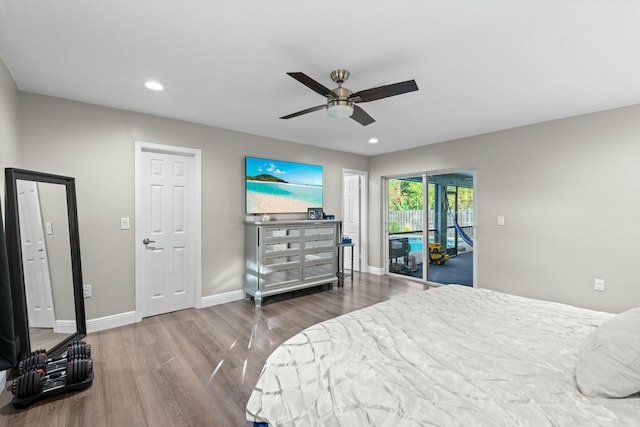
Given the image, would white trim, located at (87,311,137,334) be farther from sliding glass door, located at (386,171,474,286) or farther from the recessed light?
sliding glass door, located at (386,171,474,286)

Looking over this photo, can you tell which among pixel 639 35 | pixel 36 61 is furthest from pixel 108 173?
pixel 639 35

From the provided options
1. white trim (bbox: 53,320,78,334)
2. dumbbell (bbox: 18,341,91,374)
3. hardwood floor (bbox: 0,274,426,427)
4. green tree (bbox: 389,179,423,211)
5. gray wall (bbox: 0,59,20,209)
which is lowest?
hardwood floor (bbox: 0,274,426,427)

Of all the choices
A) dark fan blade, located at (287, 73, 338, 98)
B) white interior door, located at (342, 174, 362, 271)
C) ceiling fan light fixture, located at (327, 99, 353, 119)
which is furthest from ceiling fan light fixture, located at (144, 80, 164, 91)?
white interior door, located at (342, 174, 362, 271)

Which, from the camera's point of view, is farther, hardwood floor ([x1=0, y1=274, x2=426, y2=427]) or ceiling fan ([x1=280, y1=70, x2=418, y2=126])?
ceiling fan ([x1=280, y1=70, x2=418, y2=126])

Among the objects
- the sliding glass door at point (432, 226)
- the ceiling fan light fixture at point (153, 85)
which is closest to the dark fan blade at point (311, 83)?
the ceiling fan light fixture at point (153, 85)

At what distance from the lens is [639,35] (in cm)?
187

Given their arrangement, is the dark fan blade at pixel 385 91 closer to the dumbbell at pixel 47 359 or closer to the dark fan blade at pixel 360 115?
the dark fan blade at pixel 360 115

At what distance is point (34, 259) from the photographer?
2.30 metres

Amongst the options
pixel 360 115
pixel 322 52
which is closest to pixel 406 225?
pixel 360 115

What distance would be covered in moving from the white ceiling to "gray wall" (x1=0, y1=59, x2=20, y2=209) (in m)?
0.12

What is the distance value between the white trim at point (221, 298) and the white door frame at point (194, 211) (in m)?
0.06

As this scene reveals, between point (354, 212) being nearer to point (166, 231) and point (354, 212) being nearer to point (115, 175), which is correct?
point (166, 231)

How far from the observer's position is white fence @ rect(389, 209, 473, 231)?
459cm

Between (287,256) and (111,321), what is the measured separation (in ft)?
7.03
